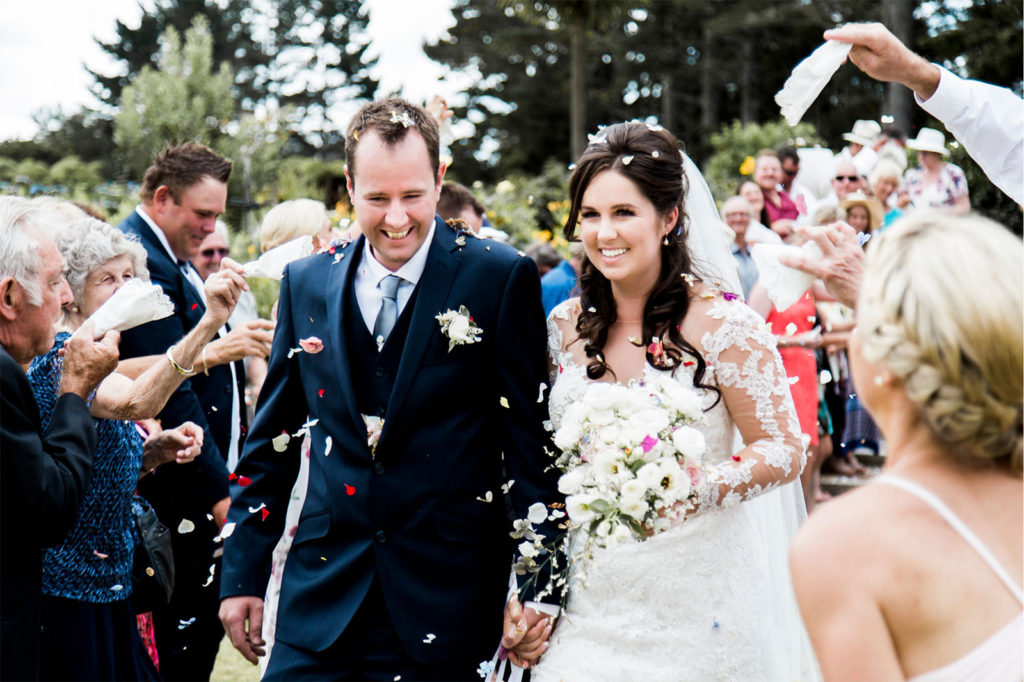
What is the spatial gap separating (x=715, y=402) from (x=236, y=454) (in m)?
2.79

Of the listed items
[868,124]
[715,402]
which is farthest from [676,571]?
[868,124]

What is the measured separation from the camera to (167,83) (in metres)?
25.3

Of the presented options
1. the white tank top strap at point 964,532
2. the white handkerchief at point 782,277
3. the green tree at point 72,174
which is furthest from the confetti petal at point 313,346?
the green tree at point 72,174

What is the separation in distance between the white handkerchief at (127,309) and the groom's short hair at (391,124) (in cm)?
83

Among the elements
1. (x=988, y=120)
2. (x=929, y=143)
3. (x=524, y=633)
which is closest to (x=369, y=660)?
(x=524, y=633)

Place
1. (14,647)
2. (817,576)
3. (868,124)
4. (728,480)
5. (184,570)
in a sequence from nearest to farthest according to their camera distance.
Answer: (817,576), (14,647), (728,480), (184,570), (868,124)

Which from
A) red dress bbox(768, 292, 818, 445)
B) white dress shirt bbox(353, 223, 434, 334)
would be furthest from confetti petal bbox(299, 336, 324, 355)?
red dress bbox(768, 292, 818, 445)

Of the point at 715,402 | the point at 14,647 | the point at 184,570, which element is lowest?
the point at 184,570

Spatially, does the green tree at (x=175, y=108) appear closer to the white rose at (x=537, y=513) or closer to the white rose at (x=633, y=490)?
the white rose at (x=537, y=513)

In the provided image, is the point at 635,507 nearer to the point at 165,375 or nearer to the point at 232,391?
the point at 165,375

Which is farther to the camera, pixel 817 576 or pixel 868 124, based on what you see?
pixel 868 124

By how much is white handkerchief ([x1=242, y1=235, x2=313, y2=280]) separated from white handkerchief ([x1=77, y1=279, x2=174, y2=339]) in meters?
0.68

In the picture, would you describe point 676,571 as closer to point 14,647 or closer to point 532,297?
point 532,297

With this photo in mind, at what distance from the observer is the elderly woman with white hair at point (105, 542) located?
3.23 m
